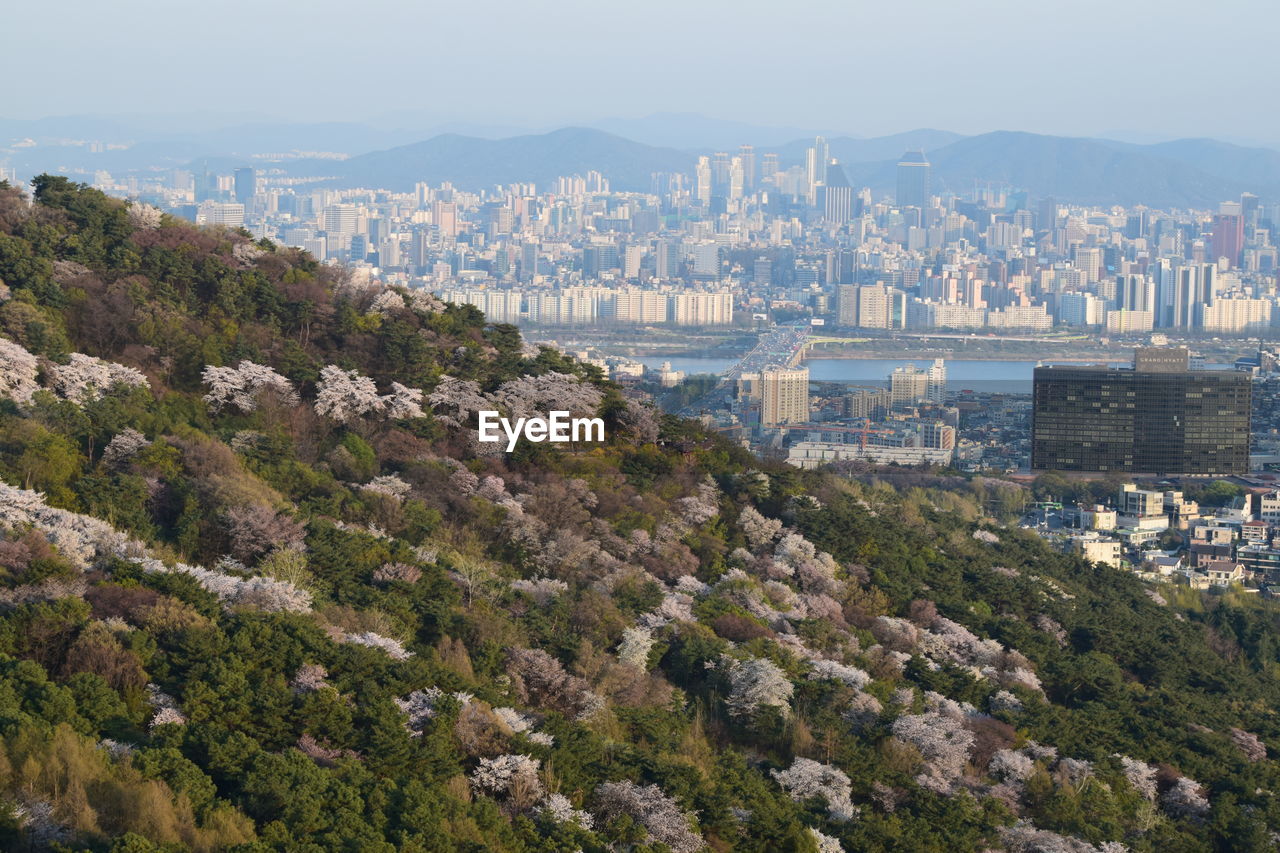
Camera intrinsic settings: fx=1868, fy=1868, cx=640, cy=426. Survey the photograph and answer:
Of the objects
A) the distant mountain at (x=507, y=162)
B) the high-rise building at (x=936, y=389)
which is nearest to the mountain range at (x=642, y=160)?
the distant mountain at (x=507, y=162)

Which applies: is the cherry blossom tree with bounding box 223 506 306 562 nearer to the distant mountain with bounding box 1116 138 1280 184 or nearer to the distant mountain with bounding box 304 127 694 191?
the distant mountain with bounding box 304 127 694 191

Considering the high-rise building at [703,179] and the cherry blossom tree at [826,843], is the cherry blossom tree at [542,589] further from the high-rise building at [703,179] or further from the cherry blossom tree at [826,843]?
the high-rise building at [703,179]

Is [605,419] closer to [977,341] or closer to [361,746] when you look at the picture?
[361,746]

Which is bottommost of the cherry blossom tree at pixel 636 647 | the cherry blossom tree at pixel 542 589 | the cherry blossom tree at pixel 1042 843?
the cherry blossom tree at pixel 1042 843

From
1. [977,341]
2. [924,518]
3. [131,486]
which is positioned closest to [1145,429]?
[924,518]

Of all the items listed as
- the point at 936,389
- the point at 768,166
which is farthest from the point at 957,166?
the point at 936,389

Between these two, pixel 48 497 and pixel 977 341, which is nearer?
pixel 48 497
